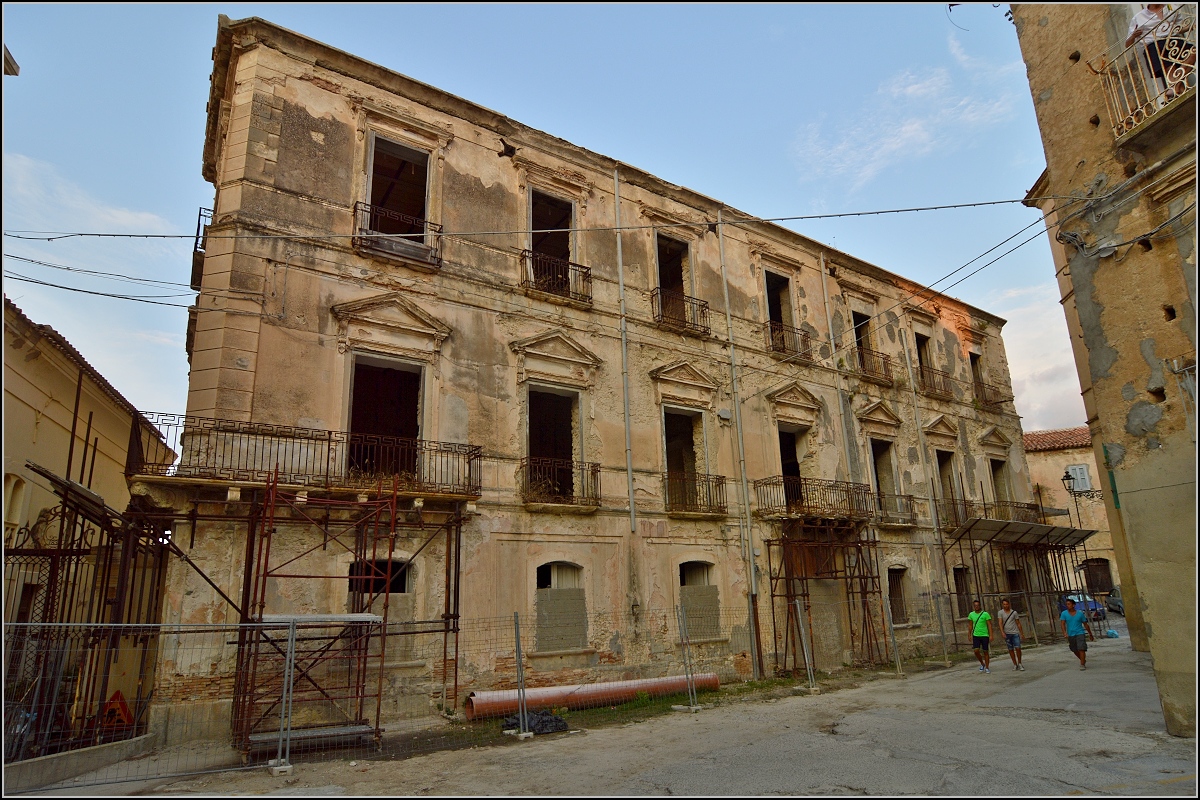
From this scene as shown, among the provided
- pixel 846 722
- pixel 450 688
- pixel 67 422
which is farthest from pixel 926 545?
pixel 67 422

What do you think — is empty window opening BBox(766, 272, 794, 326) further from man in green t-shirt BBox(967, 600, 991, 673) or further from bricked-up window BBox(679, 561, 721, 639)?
man in green t-shirt BBox(967, 600, 991, 673)

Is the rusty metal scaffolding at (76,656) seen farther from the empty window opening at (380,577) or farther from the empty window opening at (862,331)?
the empty window opening at (862,331)

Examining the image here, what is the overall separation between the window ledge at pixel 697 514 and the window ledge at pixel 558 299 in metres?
4.83

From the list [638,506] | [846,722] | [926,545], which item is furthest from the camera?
[926,545]

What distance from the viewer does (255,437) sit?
11.2 metres

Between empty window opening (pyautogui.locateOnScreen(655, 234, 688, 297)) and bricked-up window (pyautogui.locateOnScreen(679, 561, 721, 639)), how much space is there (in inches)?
266

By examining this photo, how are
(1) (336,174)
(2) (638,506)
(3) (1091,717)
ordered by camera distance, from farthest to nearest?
1. (2) (638,506)
2. (1) (336,174)
3. (3) (1091,717)

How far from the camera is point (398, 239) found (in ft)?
44.5

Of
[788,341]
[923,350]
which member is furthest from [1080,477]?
[788,341]

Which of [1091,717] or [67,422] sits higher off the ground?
[67,422]

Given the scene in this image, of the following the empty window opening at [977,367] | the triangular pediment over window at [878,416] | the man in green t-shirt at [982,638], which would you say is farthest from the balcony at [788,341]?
the empty window opening at [977,367]

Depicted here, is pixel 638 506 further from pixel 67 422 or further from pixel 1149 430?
pixel 67 422

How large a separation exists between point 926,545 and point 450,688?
15.0m

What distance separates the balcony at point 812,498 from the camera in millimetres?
17016
